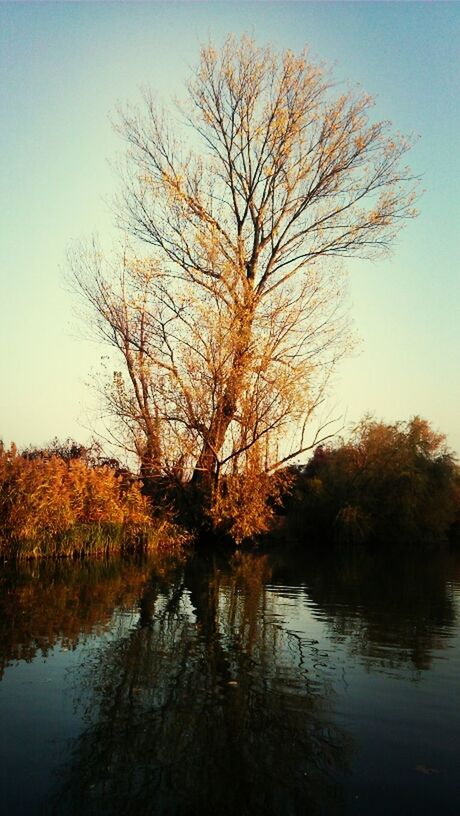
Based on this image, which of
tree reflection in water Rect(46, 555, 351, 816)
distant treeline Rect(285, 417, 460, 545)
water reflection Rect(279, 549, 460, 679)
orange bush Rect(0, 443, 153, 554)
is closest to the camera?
tree reflection in water Rect(46, 555, 351, 816)

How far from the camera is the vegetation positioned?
50.0 feet

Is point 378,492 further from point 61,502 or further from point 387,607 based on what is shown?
point 387,607

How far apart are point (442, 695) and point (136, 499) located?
13.5 metres

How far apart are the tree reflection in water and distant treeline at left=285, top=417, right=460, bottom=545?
2461 centimetres

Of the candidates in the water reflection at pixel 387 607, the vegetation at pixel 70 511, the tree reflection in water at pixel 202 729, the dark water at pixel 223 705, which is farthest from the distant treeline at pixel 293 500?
the tree reflection in water at pixel 202 729

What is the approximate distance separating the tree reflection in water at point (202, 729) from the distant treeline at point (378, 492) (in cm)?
2461

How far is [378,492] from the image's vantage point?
33.8 metres

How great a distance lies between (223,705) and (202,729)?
1.92 feet

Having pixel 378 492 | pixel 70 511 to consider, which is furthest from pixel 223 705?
pixel 378 492

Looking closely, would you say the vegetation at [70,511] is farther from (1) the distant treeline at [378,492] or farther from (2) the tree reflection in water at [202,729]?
(1) the distant treeline at [378,492]

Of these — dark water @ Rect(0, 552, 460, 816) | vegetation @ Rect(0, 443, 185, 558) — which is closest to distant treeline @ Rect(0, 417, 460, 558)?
vegetation @ Rect(0, 443, 185, 558)

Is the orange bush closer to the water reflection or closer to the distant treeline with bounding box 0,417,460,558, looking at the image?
the distant treeline with bounding box 0,417,460,558

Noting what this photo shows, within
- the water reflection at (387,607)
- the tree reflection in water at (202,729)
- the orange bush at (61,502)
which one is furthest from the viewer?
the orange bush at (61,502)

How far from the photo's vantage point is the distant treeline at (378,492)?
108ft
